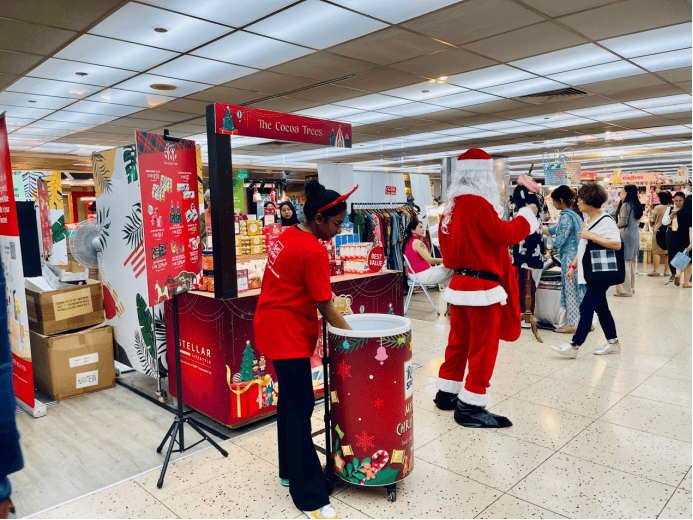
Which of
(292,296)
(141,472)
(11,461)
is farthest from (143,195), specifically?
(11,461)

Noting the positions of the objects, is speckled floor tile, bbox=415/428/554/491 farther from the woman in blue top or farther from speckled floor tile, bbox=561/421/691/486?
the woman in blue top

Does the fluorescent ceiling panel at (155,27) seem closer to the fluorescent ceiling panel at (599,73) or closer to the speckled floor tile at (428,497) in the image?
the speckled floor tile at (428,497)

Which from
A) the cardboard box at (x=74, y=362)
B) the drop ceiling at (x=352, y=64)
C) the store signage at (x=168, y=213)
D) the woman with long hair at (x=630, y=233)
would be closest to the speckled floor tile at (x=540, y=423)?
the store signage at (x=168, y=213)

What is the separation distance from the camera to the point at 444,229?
334 centimetres

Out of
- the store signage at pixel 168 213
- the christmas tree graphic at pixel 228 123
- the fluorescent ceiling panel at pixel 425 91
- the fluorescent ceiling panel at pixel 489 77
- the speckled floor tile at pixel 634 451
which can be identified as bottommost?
the speckled floor tile at pixel 634 451

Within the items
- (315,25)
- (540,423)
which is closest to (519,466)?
(540,423)

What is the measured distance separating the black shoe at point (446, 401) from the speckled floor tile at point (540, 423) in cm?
27

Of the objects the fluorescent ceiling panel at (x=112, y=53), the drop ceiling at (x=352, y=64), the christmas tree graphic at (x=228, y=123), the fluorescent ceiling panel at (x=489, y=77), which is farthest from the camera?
the fluorescent ceiling panel at (x=489, y=77)

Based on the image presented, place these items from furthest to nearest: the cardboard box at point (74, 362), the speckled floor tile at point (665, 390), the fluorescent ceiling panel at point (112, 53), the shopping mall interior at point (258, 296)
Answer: the fluorescent ceiling panel at point (112, 53) → the cardboard box at point (74, 362) → the speckled floor tile at point (665, 390) → the shopping mall interior at point (258, 296)

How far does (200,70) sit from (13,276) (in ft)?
13.3

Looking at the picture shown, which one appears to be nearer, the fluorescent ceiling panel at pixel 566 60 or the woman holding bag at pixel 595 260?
the woman holding bag at pixel 595 260

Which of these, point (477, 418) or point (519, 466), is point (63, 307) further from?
point (519, 466)

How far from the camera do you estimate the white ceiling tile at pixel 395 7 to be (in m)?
4.12

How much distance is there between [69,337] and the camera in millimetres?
3986
